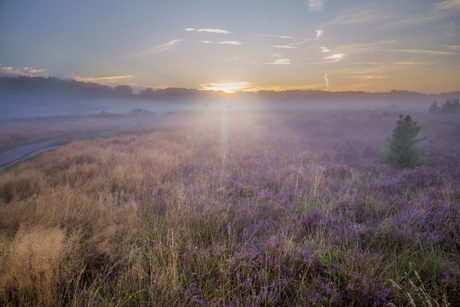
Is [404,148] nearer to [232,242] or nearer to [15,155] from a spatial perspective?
[232,242]

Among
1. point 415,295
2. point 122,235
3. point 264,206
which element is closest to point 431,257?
point 415,295

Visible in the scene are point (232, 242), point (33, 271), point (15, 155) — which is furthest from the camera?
point (15, 155)

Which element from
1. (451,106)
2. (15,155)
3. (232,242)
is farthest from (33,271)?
(451,106)

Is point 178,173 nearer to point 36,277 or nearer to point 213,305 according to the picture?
point 36,277

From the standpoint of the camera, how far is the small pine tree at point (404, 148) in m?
8.73

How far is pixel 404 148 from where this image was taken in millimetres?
9031

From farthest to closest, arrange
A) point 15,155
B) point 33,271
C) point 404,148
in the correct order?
point 15,155 < point 404,148 < point 33,271

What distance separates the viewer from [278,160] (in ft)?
32.2

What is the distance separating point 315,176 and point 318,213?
2859 millimetres

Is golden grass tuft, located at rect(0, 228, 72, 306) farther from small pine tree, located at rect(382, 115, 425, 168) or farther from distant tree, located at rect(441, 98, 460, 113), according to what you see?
distant tree, located at rect(441, 98, 460, 113)

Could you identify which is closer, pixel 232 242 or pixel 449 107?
pixel 232 242

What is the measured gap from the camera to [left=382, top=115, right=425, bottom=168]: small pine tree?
344 inches

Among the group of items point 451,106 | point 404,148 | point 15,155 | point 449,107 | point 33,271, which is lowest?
point 15,155

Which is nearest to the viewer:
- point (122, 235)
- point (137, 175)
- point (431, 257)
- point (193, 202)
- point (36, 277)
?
point (36, 277)
